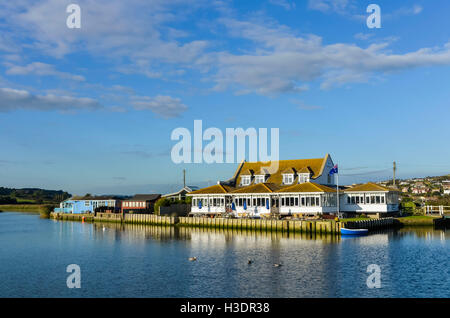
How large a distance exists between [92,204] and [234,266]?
258 feet

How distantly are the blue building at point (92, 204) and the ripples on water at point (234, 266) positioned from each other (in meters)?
48.5

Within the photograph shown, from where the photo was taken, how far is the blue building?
10159cm

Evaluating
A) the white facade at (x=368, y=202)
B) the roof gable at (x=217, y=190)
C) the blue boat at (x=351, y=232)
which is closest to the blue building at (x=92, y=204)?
the roof gable at (x=217, y=190)

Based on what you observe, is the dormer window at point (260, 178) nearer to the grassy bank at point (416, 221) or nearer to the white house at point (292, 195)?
the white house at point (292, 195)

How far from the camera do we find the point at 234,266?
111ft

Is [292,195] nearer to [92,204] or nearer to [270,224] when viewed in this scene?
[270,224]

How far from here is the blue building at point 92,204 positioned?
101588mm

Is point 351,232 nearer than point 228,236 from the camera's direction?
Yes

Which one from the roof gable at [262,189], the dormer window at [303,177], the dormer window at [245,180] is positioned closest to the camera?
the roof gable at [262,189]

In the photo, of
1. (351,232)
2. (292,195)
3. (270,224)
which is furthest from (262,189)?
(351,232)

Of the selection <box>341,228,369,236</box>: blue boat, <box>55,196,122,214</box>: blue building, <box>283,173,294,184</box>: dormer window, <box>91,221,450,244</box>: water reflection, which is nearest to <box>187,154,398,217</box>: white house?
<box>283,173,294,184</box>: dormer window

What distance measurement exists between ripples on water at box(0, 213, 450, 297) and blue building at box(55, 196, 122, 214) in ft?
159

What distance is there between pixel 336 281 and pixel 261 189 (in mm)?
37982
